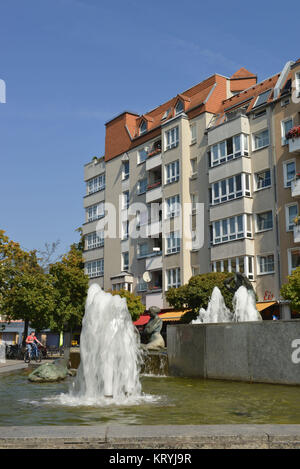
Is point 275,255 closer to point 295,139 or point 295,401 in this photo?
point 295,139

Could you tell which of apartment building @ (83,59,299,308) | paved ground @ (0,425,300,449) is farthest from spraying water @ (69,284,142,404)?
apartment building @ (83,59,299,308)

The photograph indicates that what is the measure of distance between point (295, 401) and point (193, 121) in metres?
40.2

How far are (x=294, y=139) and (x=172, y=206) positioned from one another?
44.1ft

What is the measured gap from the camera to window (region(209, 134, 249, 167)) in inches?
1593

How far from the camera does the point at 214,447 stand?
191 inches

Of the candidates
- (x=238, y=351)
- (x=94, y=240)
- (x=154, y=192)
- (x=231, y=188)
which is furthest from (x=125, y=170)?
(x=238, y=351)

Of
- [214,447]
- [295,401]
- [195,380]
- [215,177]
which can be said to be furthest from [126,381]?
[215,177]

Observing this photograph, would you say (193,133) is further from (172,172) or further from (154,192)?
(154,192)

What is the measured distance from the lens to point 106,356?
9.26 m

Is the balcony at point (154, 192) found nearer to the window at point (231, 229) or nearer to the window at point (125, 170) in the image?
the window at point (125, 170)

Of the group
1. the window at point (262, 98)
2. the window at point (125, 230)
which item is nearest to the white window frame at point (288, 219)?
the window at point (262, 98)

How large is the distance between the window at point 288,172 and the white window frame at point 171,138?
→ 12220 millimetres

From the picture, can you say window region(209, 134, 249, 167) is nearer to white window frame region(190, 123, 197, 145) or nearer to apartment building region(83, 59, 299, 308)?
apartment building region(83, 59, 299, 308)

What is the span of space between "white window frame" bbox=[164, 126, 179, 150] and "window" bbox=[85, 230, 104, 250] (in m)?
13.9
